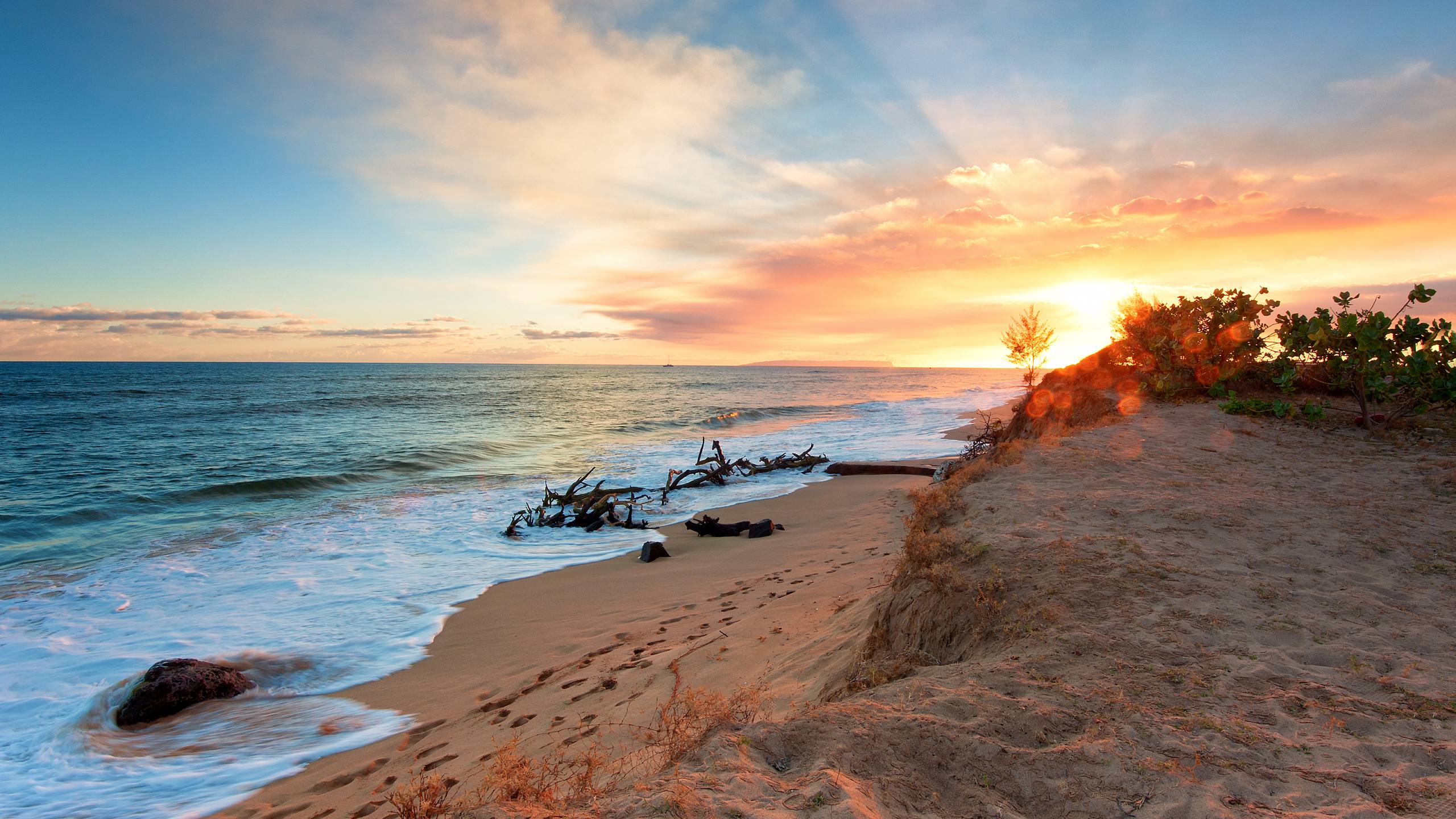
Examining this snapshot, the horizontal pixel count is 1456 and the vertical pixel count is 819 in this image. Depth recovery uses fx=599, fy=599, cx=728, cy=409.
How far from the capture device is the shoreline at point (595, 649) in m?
4.77

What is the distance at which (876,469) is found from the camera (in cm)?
1792

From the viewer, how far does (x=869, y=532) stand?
35.4 ft

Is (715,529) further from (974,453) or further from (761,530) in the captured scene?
(974,453)

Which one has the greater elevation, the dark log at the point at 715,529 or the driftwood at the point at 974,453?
the driftwood at the point at 974,453

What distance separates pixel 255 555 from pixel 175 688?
611 centimetres

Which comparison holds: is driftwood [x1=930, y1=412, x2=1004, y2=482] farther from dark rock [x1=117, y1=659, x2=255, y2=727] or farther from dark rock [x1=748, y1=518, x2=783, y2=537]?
dark rock [x1=117, y1=659, x2=255, y2=727]

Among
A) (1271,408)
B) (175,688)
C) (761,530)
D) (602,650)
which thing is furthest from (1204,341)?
(175,688)

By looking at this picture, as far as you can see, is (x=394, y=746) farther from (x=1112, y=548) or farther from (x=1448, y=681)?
(x=1448, y=681)

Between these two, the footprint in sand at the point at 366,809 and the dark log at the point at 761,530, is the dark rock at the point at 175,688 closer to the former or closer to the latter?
the footprint in sand at the point at 366,809

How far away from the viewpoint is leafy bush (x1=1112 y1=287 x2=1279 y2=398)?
10.5 meters

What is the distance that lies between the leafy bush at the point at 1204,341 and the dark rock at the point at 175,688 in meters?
14.7

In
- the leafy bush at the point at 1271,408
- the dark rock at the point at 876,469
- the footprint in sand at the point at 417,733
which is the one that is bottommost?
the footprint in sand at the point at 417,733

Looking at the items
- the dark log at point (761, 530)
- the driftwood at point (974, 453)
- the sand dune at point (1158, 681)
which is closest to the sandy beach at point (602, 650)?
the dark log at point (761, 530)

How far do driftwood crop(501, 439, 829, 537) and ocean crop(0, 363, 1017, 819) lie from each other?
436mm
